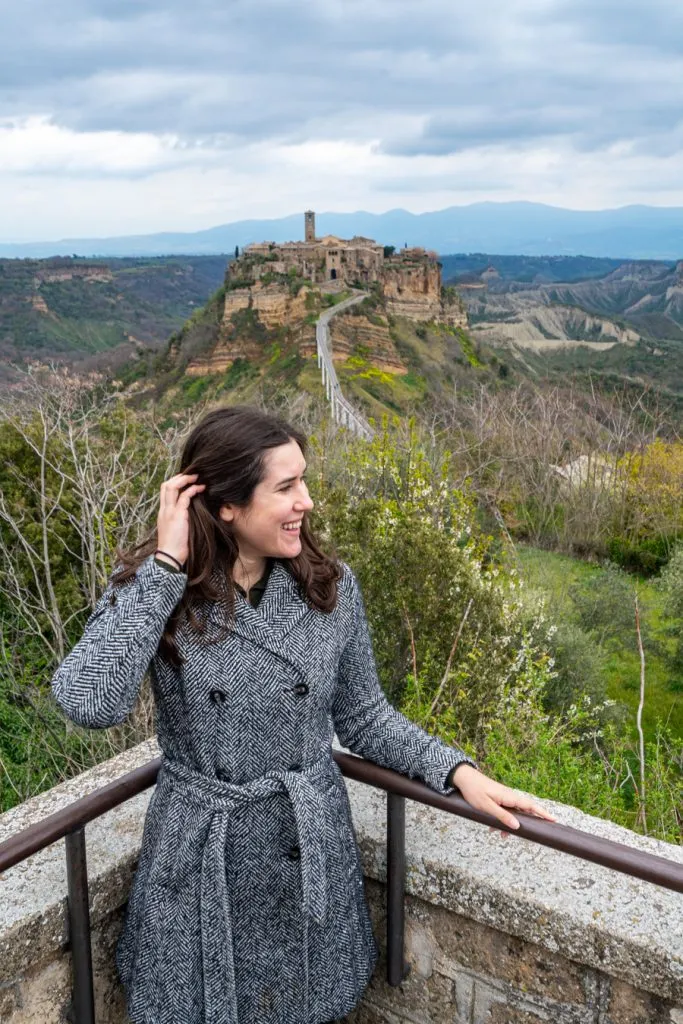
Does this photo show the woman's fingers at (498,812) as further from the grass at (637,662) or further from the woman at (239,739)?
the grass at (637,662)

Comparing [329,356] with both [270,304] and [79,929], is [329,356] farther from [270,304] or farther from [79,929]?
[79,929]

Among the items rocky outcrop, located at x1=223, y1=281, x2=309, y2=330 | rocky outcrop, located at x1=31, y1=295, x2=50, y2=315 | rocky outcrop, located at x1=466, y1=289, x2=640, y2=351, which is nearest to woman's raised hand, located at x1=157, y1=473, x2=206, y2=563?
rocky outcrop, located at x1=223, y1=281, x2=309, y2=330

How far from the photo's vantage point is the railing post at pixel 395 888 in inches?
82.1

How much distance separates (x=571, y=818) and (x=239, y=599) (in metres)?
1.03

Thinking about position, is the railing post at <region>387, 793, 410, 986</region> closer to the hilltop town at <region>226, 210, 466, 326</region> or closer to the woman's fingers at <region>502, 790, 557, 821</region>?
the woman's fingers at <region>502, 790, 557, 821</region>

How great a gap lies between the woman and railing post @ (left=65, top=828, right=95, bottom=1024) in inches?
4.7

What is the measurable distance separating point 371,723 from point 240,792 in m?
0.36

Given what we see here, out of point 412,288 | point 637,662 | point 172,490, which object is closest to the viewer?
point 172,490

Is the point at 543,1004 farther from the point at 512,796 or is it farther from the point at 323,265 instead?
the point at 323,265

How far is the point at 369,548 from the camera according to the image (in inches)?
334

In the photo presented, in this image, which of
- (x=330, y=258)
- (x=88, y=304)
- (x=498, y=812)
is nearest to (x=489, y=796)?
(x=498, y=812)

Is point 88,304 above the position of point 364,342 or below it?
above

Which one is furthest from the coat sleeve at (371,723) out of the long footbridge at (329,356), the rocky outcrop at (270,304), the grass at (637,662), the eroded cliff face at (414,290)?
the eroded cliff face at (414,290)

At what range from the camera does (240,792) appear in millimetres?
1842
